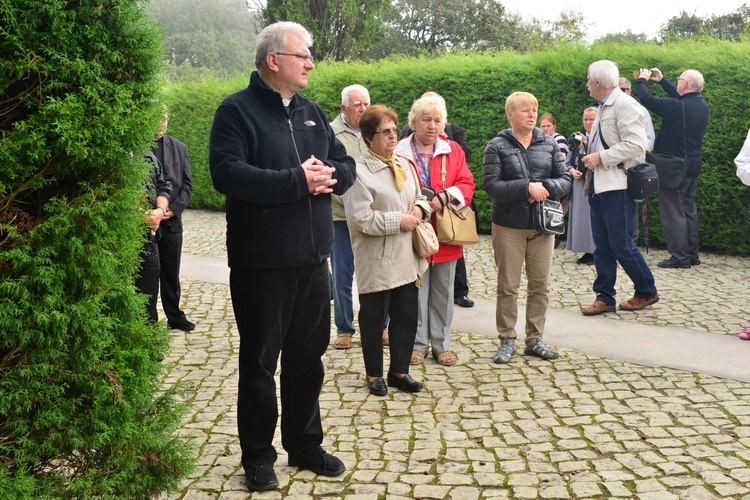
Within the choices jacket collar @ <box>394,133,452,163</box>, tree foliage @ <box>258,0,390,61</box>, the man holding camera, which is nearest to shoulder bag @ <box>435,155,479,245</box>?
jacket collar @ <box>394,133,452,163</box>

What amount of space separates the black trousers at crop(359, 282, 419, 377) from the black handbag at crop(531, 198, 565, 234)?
1278 mm

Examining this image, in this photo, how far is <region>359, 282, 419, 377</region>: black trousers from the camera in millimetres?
6098

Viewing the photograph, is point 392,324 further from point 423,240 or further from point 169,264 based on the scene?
point 169,264

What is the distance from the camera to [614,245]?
834 cm

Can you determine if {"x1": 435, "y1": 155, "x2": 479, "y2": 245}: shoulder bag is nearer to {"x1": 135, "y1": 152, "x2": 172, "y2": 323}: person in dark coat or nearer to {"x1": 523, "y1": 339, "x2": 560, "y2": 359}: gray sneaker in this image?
{"x1": 523, "y1": 339, "x2": 560, "y2": 359}: gray sneaker

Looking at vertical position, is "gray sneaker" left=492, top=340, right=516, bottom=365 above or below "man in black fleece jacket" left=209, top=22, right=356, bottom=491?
below

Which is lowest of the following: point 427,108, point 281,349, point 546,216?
point 281,349

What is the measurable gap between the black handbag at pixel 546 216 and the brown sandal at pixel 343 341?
1.88 metres

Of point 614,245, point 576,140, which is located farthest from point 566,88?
point 614,245

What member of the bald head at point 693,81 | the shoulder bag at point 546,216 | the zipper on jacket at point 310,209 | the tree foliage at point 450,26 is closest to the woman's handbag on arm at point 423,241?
the shoulder bag at point 546,216

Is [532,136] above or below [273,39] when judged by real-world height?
below

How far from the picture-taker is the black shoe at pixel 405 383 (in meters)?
6.19

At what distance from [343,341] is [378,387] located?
134cm

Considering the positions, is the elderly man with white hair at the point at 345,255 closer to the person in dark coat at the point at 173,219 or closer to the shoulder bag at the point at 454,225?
the shoulder bag at the point at 454,225
